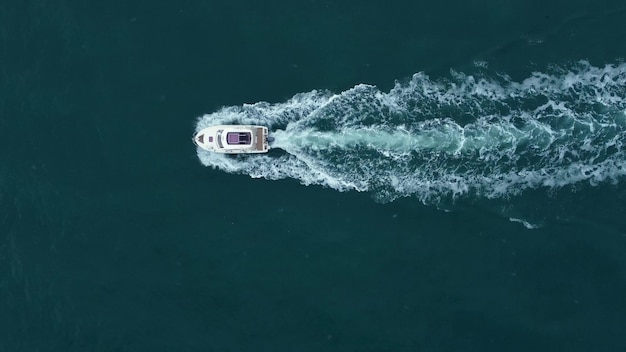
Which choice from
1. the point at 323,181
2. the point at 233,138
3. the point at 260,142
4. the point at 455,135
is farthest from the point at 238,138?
the point at 455,135

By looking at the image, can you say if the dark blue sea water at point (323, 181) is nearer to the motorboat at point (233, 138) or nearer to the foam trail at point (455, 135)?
the foam trail at point (455, 135)

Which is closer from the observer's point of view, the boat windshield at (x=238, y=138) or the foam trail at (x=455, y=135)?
the foam trail at (x=455, y=135)

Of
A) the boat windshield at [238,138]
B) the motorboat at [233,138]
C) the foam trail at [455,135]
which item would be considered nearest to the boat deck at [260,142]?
the motorboat at [233,138]

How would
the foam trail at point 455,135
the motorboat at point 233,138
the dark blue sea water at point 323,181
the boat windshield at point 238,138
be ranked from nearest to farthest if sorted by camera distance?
the dark blue sea water at point 323,181 → the foam trail at point 455,135 → the motorboat at point 233,138 → the boat windshield at point 238,138

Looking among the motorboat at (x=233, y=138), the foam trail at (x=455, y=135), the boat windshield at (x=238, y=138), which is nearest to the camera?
the foam trail at (x=455, y=135)

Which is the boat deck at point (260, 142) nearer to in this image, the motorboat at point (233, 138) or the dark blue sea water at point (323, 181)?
the motorboat at point (233, 138)

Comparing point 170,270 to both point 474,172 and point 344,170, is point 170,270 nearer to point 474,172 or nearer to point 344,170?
point 344,170

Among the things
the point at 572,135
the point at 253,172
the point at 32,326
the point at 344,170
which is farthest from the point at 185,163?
the point at 572,135
